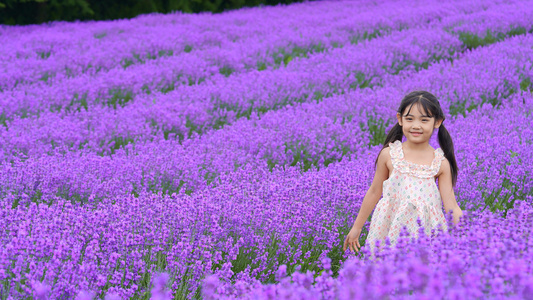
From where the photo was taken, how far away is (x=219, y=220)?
284cm

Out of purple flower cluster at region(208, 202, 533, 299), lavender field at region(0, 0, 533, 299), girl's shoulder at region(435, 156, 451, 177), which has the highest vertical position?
purple flower cluster at region(208, 202, 533, 299)

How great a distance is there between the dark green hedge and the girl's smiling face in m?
9.79

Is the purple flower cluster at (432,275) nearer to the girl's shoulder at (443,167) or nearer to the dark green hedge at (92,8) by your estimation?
the girl's shoulder at (443,167)

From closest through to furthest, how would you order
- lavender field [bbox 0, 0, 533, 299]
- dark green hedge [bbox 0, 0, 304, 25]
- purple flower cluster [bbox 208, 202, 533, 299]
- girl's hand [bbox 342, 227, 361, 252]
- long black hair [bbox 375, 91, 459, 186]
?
purple flower cluster [bbox 208, 202, 533, 299] < lavender field [bbox 0, 0, 533, 299] < long black hair [bbox 375, 91, 459, 186] < girl's hand [bbox 342, 227, 361, 252] < dark green hedge [bbox 0, 0, 304, 25]

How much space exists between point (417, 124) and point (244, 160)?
1752 millimetres

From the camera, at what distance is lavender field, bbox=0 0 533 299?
1.85 meters

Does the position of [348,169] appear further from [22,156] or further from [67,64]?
[67,64]

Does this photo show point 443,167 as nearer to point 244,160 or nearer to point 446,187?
point 446,187

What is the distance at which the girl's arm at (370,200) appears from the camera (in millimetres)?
2717

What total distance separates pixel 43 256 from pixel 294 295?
4.27ft

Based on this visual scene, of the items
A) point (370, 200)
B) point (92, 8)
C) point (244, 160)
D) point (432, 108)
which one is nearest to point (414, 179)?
point (370, 200)

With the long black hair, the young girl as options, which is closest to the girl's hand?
the young girl

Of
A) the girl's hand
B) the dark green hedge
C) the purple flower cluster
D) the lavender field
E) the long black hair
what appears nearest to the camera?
the purple flower cluster

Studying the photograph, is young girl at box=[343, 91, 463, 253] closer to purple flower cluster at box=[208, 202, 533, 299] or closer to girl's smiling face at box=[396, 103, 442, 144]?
girl's smiling face at box=[396, 103, 442, 144]
